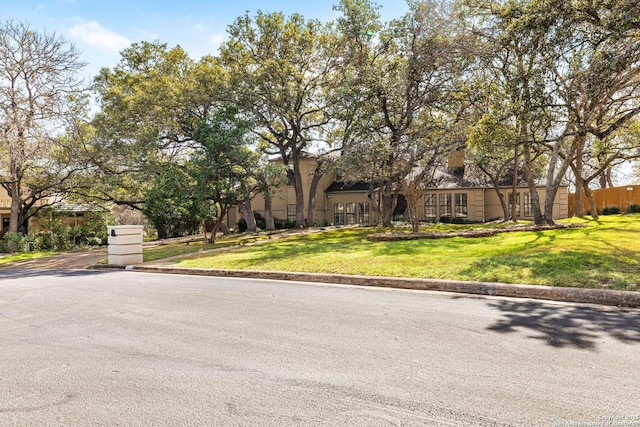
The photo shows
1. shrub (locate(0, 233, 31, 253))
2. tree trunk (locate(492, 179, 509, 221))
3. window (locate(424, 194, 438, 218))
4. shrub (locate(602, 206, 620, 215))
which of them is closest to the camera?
shrub (locate(0, 233, 31, 253))

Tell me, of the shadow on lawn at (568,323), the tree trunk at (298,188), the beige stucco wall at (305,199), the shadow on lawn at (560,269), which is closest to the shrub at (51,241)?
the tree trunk at (298,188)

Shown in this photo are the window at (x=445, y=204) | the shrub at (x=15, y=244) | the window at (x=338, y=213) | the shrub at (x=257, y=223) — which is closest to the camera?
the shrub at (x=15, y=244)

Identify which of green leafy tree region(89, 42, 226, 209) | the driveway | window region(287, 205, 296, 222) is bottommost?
the driveway

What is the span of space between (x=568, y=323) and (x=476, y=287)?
7.56 ft

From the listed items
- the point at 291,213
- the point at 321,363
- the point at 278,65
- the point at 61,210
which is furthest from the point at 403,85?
the point at 61,210

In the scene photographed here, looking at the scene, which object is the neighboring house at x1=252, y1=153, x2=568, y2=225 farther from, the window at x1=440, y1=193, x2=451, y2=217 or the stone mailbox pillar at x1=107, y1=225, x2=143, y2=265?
the stone mailbox pillar at x1=107, y1=225, x2=143, y2=265

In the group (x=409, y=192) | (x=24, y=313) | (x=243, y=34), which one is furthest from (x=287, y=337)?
(x=243, y=34)

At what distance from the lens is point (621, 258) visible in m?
8.88

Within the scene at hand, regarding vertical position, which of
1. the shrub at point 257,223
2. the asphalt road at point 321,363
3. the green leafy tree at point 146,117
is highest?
the green leafy tree at point 146,117

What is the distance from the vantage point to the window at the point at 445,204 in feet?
104

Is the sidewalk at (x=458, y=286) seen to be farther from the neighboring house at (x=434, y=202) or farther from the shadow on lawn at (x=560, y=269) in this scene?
the neighboring house at (x=434, y=202)

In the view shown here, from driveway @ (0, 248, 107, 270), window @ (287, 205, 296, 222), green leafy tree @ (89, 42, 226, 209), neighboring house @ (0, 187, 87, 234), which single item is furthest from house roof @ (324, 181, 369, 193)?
driveway @ (0, 248, 107, 270)

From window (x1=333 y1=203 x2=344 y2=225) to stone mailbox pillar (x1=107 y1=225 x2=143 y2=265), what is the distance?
69.8 ft

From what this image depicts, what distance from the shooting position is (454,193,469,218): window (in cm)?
3119
